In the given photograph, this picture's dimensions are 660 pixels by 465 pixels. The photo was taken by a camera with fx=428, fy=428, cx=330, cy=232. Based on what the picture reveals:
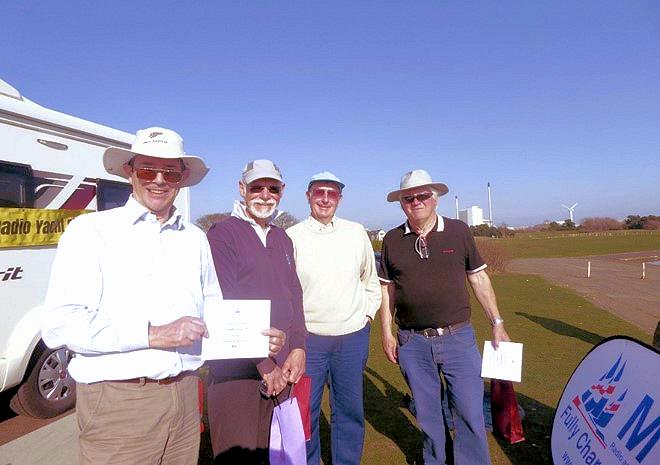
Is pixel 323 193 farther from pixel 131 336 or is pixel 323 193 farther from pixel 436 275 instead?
pixel 131 336

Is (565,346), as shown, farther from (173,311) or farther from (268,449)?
(173,311)

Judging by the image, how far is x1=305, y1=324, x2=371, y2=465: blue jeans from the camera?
3.05 meters

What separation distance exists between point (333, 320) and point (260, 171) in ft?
3.93

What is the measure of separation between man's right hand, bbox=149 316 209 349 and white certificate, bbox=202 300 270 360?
0.26 m

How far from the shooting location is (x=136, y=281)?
170cm

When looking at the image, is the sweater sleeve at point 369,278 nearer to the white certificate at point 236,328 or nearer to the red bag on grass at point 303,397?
the red bag on grass at point 303,397

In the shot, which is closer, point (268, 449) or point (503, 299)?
point (268, 449)

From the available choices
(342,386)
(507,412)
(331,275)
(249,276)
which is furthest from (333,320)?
(507,412)

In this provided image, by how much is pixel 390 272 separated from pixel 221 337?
1.60 meters

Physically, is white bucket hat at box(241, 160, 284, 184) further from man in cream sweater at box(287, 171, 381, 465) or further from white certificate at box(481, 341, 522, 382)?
white certificate at box(481, 341, 522, 382)

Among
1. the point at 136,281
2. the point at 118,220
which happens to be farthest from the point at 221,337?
the point at 118,220

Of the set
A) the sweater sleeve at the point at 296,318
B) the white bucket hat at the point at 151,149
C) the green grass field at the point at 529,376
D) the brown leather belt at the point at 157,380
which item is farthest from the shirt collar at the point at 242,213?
the green grass field at the point at 529,376

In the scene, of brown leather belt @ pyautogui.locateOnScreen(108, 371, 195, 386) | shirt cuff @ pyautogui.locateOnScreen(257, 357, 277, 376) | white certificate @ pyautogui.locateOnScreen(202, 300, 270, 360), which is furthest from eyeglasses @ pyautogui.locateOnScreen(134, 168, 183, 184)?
shirt cuff @ pyautogui.locateOnScreen(257, 357, 277, 376)

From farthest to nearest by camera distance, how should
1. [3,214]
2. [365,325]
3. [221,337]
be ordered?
[3,214]
[365,325]
[221,337]
